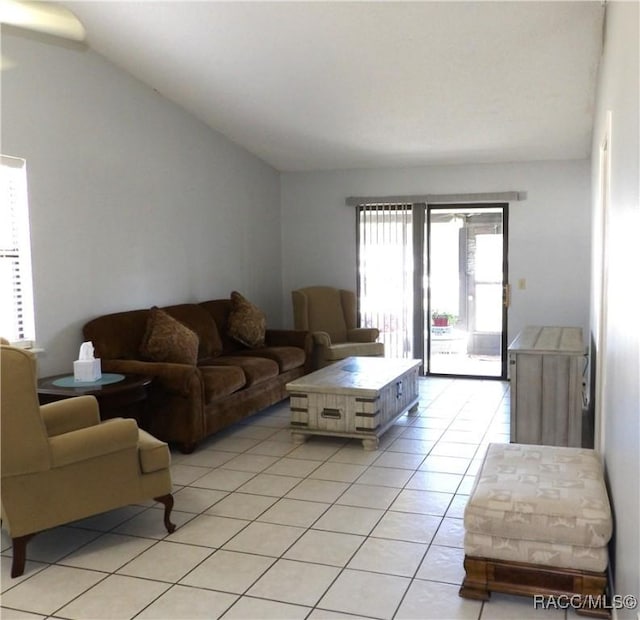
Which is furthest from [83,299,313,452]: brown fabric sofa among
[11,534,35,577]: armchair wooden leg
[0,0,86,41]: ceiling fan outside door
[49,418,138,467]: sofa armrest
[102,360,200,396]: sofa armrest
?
[0,0,86,41]: ceiling fan outside door

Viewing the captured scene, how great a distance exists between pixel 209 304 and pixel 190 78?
6.50ft

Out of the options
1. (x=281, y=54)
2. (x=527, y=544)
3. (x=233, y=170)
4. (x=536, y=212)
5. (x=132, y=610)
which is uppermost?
(x=281, y=54)

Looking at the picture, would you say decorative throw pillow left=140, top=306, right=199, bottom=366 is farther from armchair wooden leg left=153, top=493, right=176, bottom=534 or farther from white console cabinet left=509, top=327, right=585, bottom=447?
white console cabinet left=509, top=327, right=585, bottom=447

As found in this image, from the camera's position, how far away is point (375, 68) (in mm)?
4695

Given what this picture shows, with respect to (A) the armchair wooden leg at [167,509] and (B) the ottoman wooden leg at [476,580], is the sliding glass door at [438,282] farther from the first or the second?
(B) the ottoman wooden leg at [476,580]

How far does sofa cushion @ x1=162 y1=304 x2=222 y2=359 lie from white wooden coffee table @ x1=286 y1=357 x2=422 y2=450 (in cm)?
116

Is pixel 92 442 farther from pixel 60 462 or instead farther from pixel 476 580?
pixel 476 580

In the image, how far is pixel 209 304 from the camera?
6.10m

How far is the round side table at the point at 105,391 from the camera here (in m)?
3.76

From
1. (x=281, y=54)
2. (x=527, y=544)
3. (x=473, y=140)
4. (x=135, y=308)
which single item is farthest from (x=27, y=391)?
(x=473, y=140)

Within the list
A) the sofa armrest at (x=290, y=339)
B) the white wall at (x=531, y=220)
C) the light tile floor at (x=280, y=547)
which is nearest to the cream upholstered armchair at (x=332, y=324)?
the sofa armrest at (x=290, y=339)

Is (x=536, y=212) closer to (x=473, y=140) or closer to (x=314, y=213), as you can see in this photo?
(x=473, y=140)

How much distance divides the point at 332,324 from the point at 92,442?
447cm

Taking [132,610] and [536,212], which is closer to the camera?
[132,610]
